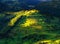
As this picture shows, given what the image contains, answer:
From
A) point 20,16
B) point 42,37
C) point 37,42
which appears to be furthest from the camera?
point 20,16

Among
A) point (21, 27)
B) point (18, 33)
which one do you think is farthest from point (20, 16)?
point (18, 33)

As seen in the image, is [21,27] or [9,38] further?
[21,27]

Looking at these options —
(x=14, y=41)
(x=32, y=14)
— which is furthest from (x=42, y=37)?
(x=32, y=14)

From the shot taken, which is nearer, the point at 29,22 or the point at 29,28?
the point at 29,28

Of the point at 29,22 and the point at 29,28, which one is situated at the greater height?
the point at 29,22

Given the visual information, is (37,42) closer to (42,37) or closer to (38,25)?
(42,37)

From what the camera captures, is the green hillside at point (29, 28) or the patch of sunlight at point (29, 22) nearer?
the green hillside at point (29, 28)

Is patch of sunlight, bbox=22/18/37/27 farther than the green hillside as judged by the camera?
Yes

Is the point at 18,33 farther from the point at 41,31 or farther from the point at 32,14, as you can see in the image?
the point at 32,14

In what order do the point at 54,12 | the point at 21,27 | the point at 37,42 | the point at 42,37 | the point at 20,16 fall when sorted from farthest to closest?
the point at 54,12, the point at 20,16, the point at 21,27, the point at 42,37, the point at 37,42
